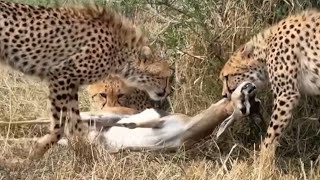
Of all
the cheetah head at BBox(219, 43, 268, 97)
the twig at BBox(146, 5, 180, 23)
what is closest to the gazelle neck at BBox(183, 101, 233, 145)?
the cheetah head at BBox(219, 43, 268, 97)

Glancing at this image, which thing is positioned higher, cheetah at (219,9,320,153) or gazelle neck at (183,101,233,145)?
cheetah at (219,9,320,153)

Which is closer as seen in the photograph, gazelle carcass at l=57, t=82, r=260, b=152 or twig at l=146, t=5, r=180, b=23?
gazelle carcass at l=57, t=82, r=260, b=152

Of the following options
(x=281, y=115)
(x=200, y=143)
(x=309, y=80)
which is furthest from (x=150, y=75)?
(x=309, y=80)

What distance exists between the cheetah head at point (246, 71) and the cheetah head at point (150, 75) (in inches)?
18.9

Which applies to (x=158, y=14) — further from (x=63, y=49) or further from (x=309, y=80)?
(x=309, y=80)

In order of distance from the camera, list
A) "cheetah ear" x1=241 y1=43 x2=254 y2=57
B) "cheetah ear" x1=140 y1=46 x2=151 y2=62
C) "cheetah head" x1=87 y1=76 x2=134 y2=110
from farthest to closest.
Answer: "cheetah head" x1=87 y1=76 x2=134 y2=110
"cheetah ear" x1=140 y1=46 x2=151 y2=62
"cheetah ear" x1=241 y1=43 x2=254 y2=57

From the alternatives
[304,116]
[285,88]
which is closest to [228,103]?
[285,88]

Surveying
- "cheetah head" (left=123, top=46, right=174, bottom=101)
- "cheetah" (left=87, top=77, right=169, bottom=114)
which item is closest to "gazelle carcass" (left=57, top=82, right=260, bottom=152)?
"cheetah head" (left=123, top=46, right=174, bottom=101)

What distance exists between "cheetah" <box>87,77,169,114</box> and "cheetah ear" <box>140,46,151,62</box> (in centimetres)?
39

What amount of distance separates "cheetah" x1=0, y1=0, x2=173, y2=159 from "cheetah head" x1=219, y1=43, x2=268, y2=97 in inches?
27.8

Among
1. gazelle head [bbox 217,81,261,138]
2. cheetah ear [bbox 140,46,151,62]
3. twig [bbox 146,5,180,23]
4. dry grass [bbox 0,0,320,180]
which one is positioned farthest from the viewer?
twig [bbox 146,5,180,23]

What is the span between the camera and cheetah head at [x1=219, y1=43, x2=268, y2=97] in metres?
5.36

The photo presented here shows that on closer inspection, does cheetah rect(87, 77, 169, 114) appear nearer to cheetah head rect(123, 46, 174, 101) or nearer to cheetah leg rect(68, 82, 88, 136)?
cheetah head rect(123, 46, 174, 101)

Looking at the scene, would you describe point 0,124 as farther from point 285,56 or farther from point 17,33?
point 285,56
